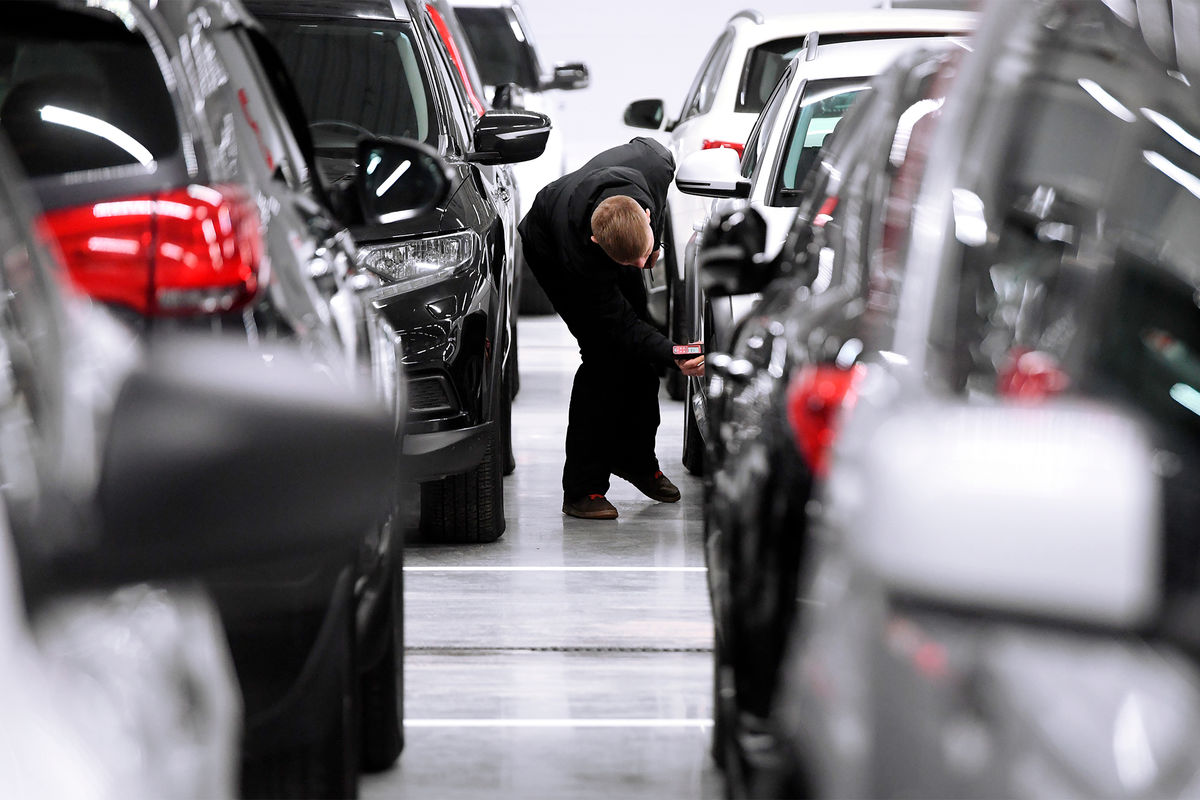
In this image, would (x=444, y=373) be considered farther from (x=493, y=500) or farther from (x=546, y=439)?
(x=546, y=439)

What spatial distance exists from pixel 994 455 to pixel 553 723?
314 cm

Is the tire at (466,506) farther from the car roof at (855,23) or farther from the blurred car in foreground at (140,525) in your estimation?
the blurred car in foreground at (140,525)

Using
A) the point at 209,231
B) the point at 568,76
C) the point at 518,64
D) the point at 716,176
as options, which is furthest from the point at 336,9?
the point at 518,64

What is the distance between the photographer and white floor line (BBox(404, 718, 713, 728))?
425cm

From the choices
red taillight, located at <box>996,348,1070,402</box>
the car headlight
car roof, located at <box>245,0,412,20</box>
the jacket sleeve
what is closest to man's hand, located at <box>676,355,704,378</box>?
the jacket sleeve

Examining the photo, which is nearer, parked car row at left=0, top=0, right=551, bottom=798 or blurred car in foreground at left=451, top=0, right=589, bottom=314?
parked car row at left=0, top=0, right=551, bottom=798

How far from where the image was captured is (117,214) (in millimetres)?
2602

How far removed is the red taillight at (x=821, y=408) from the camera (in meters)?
2.21

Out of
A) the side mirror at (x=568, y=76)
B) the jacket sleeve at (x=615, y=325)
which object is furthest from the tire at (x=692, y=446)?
the side mirror at (x=568, y=76)

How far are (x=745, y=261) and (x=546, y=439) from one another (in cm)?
516

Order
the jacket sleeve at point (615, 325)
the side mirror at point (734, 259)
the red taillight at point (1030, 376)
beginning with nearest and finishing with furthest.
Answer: the red taillight at point (1030, 376)
the side mirror at point (734, 259)
the jacket sleeve at point (615, 325)

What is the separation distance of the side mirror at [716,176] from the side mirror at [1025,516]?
202 inches

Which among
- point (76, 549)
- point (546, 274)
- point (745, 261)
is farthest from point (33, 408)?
point (546, 274)

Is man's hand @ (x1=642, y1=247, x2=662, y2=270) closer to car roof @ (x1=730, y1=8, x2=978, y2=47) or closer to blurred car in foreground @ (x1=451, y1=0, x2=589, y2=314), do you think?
car roof @ (x1=730, y1=8, x2=978, y2=47)
